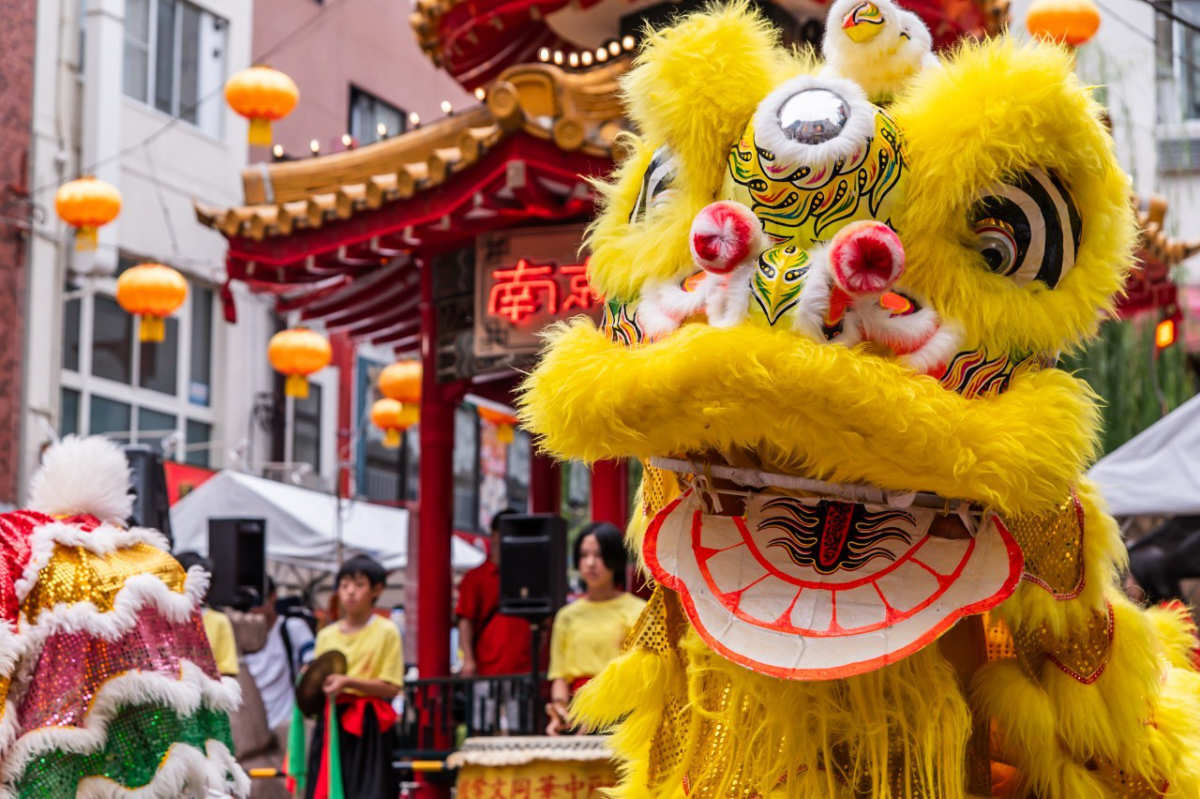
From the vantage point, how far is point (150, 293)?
1189 centimetres

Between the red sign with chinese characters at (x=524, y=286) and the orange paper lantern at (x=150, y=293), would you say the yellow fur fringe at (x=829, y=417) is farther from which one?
the orange paper lantern at (x=150, y=293)

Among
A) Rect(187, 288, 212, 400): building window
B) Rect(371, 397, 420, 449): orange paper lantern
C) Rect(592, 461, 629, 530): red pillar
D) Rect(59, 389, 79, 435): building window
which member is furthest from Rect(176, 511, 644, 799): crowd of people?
Rect(187, 288, 212, 400): building window

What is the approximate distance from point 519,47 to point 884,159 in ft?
24.2

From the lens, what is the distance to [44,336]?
55.2 ft

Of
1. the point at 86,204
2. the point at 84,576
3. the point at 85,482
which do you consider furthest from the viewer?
the point at 86,204

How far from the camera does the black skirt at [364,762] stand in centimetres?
845

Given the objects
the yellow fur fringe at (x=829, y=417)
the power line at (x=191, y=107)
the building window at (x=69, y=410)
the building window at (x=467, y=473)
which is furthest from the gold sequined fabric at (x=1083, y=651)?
the building window at (x=467, y=473)

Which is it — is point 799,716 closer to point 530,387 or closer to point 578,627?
point 530,387

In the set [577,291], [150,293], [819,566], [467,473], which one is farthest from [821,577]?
[467,473]

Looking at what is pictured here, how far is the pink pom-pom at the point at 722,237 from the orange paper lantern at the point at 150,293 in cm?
962

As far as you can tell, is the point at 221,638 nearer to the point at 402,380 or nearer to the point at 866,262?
the point at 402,380

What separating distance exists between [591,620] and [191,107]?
13868 millimetres

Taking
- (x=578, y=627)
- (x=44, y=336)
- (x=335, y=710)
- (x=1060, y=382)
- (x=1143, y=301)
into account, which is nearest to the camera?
(x=1060, y=382)

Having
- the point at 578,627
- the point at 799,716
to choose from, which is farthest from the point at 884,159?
the point at 578,627
